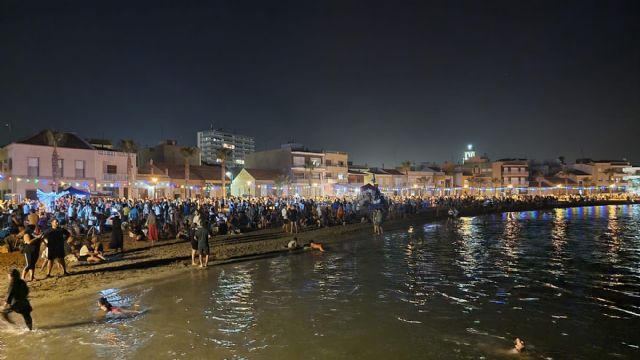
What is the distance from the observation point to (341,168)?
6644 cm

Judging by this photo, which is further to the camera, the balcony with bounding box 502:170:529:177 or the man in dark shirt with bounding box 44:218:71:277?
the balcony with bounding box 502:170:529:177

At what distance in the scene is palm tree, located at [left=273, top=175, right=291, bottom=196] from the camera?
187 feet

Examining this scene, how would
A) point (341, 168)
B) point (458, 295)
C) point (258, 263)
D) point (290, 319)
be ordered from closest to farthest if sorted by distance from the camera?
point (290, 319) < point (458, 295) < point (258, 263) < point (341, 168)

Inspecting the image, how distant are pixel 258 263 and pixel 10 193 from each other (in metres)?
28.2

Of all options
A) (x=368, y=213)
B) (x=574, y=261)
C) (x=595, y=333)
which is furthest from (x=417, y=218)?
(x=595, y=333)

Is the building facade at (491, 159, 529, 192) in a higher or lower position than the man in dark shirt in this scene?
higher

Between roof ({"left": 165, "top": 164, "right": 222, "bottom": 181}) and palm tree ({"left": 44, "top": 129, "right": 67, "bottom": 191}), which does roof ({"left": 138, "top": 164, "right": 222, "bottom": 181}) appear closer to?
roof ({"left": 165, "top": 164, "right": 222, "bottom": 181})

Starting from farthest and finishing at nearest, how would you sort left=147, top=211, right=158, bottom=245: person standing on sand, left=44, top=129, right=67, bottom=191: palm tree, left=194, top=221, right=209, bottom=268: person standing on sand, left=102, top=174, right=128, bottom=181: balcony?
left=102, top=174, right=128, bottom=181: balcony, left=44, top=129, right=67, bottom=191: palm tree, left=147, top=211, right=158, bottom=245: person standing on sand, left=194, top=221, right=209, bottom=268: person standing on sand

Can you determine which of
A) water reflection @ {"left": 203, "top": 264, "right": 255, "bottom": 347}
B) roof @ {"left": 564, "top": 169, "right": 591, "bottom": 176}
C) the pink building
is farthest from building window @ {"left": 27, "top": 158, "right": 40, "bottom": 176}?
roof @ {"left": 564, "top": 169, "right": 591, "bottom": 176}

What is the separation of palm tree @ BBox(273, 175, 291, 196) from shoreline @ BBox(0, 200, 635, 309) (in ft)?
99.8

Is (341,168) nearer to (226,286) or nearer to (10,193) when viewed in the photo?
(10,193)

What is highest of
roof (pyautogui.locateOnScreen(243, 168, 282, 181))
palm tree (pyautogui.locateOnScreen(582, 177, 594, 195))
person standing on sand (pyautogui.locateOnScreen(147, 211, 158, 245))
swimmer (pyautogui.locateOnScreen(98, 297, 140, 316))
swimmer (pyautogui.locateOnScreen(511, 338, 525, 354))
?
roof (pyautogui.locateOnScreen(243, 168, 282, 181))

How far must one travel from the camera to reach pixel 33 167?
35344 mm

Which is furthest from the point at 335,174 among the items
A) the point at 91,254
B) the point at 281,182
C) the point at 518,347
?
the point at 518,347
